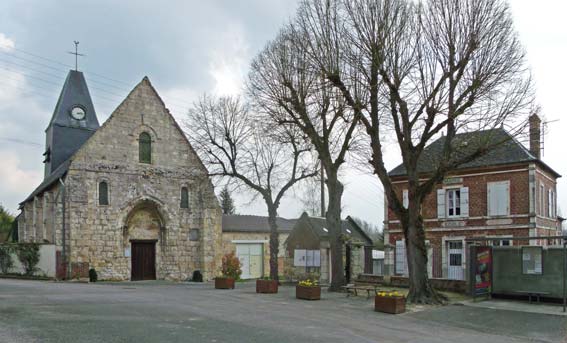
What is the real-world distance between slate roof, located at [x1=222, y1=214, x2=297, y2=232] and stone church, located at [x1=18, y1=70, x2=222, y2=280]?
4781 mm

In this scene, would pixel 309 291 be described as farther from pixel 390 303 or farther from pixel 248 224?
pixel 248 224

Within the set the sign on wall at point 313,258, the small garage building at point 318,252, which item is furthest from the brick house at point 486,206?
the sign on wall at point 313,258

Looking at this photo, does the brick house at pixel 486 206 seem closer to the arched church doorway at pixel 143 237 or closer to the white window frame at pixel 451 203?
the white window frame at pixel 451 203

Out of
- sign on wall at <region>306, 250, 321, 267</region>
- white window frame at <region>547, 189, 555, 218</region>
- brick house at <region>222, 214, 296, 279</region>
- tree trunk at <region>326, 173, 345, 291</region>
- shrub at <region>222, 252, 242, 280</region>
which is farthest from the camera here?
brick house at <region>222, 214, 296, 279</region>

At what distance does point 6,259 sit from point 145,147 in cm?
1140

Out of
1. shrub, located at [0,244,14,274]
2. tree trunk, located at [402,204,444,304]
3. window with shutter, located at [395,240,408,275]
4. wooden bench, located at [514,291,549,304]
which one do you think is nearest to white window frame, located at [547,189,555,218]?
window with shutter, located at [395,240,408,275]

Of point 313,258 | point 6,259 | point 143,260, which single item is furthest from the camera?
point 6,259

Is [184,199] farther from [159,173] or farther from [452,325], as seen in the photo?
[452,325]

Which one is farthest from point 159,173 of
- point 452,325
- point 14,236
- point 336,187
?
point 452,325

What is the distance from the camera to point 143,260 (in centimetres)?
3069

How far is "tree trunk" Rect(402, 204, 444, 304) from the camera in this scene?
15.9 meters

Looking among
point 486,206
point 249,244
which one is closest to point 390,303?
point 486,206

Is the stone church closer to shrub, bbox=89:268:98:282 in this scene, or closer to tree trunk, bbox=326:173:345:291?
shrub, bbox=89:268:98:282

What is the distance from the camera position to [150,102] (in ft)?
104
